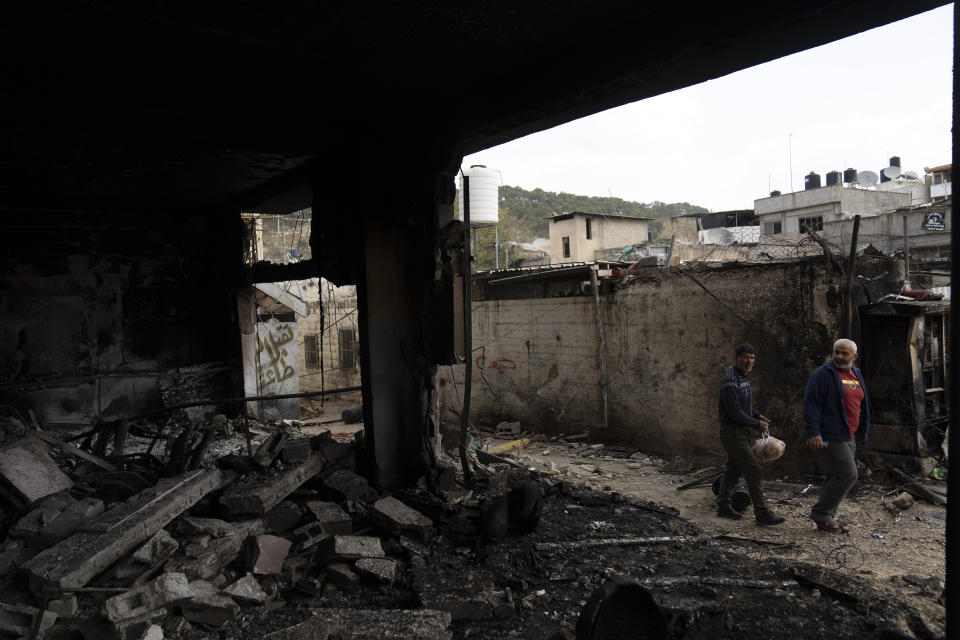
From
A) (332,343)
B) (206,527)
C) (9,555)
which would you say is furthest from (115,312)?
(332,343)

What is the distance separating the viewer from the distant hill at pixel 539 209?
3943 centimetres

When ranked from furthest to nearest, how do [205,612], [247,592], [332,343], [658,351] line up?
[332,343] < [658,351] < [247,592] < [205,612]

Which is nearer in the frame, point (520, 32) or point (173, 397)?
point (520, 32)

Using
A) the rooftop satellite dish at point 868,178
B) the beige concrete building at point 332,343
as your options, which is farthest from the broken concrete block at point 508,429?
the rooftop satellite dish at point 868,178

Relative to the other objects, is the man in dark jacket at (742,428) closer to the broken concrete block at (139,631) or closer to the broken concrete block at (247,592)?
the broken concrete block at (247,592)

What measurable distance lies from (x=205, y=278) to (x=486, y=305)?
19.2 feet

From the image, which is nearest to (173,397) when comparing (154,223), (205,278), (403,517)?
(205,278)

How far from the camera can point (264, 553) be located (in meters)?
4.70

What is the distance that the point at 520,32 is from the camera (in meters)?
4.05

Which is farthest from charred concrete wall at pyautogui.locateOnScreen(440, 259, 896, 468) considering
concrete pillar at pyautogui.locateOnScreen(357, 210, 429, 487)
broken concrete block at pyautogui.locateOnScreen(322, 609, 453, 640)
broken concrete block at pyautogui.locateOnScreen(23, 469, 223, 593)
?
broken concrete block at pyautogui.locateOnScreen(322, 609, 453, 640)

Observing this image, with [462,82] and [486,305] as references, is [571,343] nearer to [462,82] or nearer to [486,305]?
[486,305]

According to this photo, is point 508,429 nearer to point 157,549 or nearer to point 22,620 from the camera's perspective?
point 157,549

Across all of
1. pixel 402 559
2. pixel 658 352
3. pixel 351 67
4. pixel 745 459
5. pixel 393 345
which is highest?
pixel 351 67

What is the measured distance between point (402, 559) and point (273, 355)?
11.3 m
